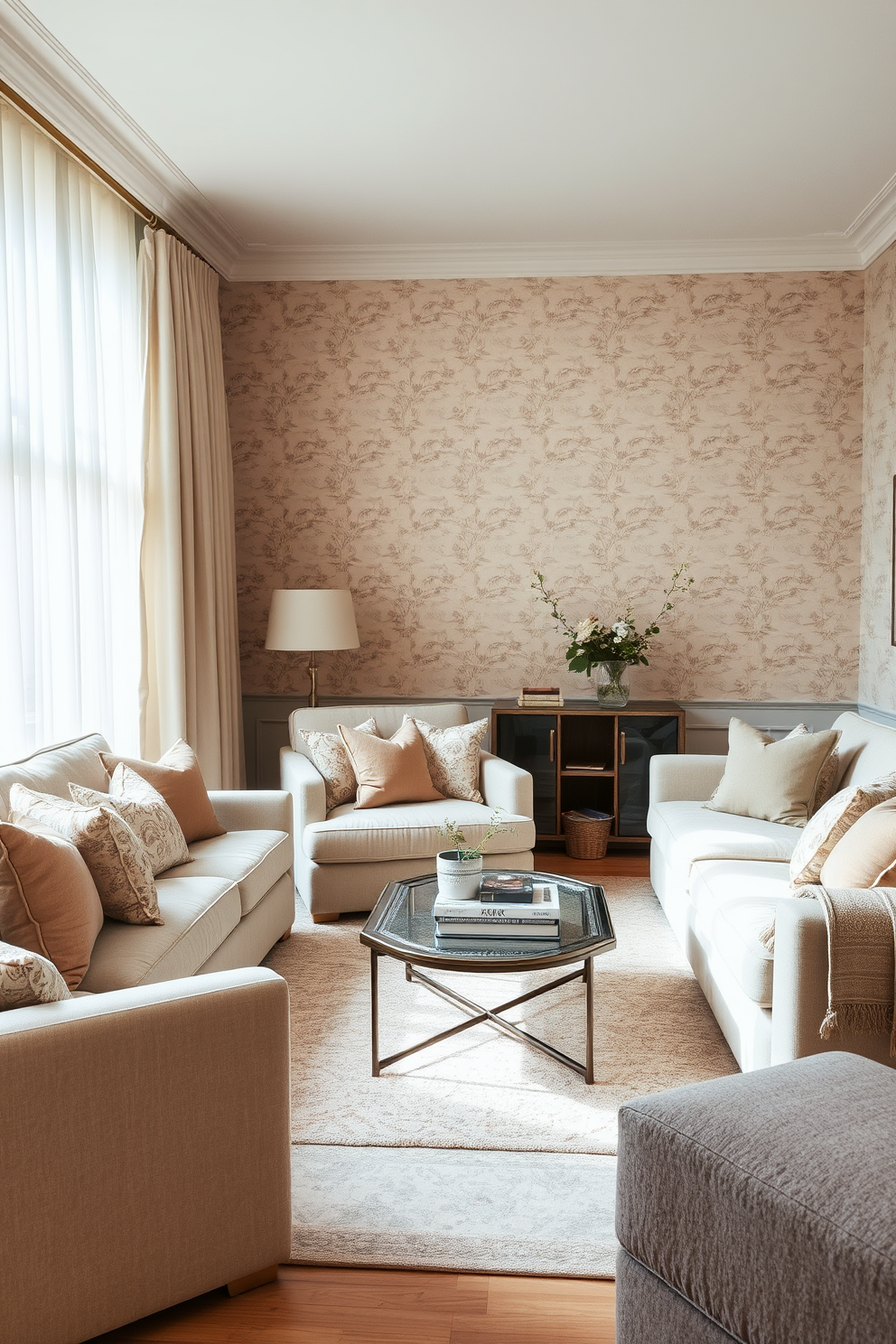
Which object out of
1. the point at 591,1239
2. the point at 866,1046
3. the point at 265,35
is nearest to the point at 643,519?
the point at 265,35

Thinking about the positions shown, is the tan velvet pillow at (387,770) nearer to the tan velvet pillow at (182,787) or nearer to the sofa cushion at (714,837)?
the tan velvet pillow at (182,787)

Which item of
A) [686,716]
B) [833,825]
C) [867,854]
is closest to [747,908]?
[833,825]

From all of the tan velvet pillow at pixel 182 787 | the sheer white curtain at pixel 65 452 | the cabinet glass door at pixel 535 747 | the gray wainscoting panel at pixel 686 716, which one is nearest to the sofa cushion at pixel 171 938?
the tan velvet pillow at pixel 182 787

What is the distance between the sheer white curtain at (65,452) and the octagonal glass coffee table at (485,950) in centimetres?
140

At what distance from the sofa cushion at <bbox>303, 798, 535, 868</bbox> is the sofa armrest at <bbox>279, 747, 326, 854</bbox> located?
0.04 metres

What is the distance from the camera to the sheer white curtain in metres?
3.21

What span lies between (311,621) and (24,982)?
312 centimetres

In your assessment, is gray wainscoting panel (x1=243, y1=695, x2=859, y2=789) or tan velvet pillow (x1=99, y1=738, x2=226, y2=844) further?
gray wainscoting panel (x1=243, y1=695, x2=859, y2=789)

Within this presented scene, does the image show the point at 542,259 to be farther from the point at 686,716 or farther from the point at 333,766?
the point at 333,766

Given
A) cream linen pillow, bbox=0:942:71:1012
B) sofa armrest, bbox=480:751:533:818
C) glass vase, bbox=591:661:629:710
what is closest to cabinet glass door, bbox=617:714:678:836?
glass vase, bbox=591:661:629:710

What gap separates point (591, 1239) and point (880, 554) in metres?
3.78

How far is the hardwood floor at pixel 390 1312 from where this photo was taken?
1.72m

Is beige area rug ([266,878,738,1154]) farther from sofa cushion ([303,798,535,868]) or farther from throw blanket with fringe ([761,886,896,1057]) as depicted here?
throw blanket with fringe ([761,886,896,1057])

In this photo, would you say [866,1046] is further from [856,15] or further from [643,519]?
[643,519]
